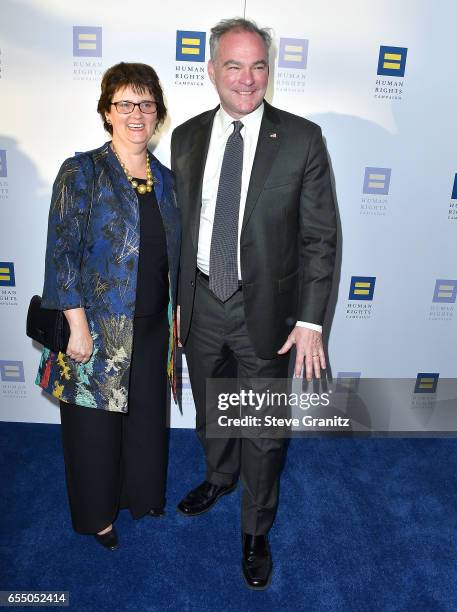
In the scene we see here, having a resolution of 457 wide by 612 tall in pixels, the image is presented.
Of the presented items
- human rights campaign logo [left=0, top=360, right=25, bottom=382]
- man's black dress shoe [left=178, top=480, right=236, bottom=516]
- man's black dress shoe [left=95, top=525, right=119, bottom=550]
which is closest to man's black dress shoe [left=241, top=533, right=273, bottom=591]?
man's black dress shoe [left=178, top=480, right=236, bottom=516]

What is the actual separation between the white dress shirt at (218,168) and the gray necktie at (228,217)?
0.02 meters

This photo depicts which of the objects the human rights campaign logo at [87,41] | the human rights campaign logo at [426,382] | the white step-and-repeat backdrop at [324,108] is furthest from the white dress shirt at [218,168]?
the human rights campaign logo at [426,382]

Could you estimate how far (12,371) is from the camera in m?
3.18

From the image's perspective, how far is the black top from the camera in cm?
201

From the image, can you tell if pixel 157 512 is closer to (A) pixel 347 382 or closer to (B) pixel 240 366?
(B) pixel 240 366

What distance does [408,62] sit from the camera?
2.67 metres

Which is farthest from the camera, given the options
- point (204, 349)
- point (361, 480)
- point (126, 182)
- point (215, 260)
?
point (361, 480)

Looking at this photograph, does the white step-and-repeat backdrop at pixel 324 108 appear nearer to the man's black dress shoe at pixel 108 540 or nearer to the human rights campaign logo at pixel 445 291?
the human rights campaign logo at pixel 445 291

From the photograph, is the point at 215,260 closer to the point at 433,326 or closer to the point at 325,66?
the point at 325,66

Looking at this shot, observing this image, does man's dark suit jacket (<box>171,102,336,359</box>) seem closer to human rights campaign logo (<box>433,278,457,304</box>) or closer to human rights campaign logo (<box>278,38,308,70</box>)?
human rights campaign logo (<box>278,38,308,70</box>)

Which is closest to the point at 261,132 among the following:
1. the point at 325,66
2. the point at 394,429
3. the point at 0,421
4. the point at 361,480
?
the point at 325,66

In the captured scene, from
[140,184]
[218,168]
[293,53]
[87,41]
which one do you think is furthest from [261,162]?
[87,41]

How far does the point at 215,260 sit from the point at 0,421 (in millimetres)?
2020

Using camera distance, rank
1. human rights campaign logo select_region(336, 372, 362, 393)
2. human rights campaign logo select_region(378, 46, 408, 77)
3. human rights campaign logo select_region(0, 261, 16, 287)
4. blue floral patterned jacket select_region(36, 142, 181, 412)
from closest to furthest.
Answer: blue floral patterned jacket select_region(36, 142, 181, 412) → human rights campaign logo select_region(378, 46, 408, 77) → human rights campaign logo select_region(0, 261, 16, 287) → human rights campaign logo select_region(336, 372, 362, 393)
